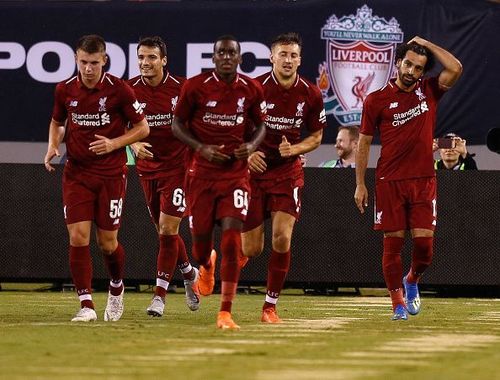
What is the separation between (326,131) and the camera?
1894 centimetres

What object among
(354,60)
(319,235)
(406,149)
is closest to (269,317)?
(406,149)

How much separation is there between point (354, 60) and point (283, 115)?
7849mm

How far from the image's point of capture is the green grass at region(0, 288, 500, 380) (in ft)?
21.7

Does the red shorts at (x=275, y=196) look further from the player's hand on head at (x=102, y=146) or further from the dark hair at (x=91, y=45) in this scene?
the dark hair at (x=91, y=45)

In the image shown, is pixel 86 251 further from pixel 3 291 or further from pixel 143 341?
pixel 3 291

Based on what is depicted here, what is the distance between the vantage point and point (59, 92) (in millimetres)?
11180

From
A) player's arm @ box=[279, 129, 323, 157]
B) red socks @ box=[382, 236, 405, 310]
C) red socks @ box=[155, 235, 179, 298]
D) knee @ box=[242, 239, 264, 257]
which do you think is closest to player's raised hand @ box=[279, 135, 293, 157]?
player's arm @ box=[279, 129, 323, 157]

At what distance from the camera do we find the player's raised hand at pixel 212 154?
980 centimetres

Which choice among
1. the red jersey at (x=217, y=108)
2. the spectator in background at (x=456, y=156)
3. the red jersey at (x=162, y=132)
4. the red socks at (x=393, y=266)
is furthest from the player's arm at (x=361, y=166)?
the spectator in background at (x=456, y=156)

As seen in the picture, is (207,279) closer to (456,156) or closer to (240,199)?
(240,199)

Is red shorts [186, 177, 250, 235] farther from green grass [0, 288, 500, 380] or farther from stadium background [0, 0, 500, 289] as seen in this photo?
stadium background [0, 0, 500, 289]

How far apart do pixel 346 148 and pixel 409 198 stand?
5.31 m

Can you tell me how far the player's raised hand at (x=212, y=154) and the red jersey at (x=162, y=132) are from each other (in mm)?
2593

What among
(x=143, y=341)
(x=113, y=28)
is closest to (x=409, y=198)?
(x=143, y=341)
